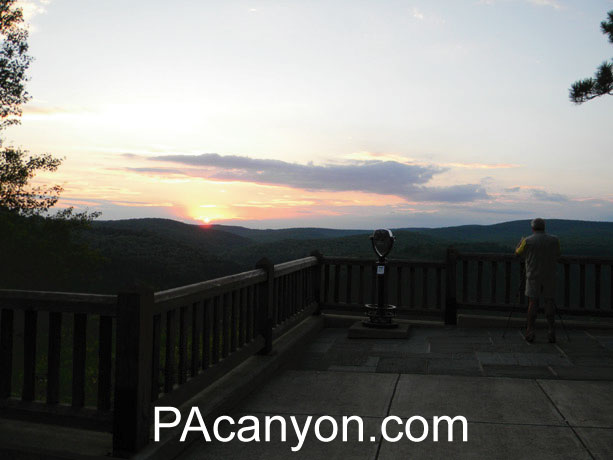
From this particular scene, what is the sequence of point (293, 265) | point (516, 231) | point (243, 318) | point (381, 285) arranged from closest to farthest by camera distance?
point (243, 318) < point (293, 265) < point (381, 285) < point (516, 231)

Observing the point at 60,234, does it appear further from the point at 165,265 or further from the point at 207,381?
the point at 165,265

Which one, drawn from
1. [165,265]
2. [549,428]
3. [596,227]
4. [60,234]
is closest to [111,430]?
[549,428]

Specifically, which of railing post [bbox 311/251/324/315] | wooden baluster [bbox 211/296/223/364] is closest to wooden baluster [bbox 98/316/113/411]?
wooden baluster [bbox 211/296/223/364]

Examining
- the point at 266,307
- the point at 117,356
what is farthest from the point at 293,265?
the point at 117,356

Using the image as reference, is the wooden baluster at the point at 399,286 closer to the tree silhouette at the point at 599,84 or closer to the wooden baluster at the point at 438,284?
the wooden baluster at the point at 438,284

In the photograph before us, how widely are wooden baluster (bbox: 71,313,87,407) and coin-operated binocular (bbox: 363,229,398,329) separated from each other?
615cm

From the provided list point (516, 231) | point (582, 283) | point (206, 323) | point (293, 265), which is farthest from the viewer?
point (516, 231)

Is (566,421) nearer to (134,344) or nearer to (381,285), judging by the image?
(134,344)

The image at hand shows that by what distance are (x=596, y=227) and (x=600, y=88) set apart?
115 m

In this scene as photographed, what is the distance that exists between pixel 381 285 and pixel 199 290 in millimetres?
5501

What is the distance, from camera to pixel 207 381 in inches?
194

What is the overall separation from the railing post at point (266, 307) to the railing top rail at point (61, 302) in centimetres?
285

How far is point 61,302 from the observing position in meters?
3.91

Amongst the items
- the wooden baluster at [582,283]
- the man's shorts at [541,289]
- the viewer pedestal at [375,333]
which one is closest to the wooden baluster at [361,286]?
the viewer pedestal at [375,333]
